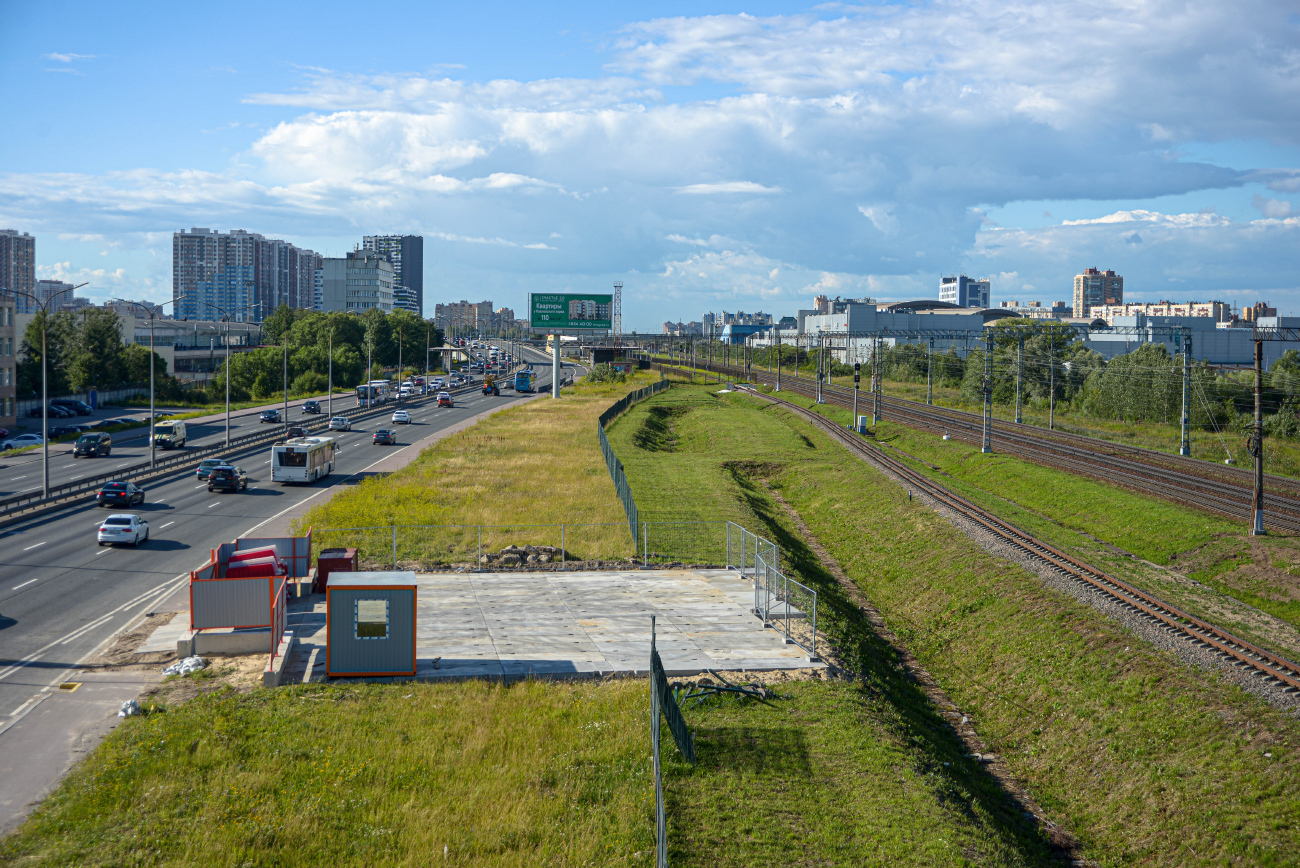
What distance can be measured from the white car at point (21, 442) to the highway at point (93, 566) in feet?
44.6

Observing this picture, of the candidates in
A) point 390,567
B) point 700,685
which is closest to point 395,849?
point 700,685

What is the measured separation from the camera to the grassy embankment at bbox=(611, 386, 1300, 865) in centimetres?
1625

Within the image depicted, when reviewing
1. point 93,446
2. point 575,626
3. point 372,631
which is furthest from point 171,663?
point 93,446

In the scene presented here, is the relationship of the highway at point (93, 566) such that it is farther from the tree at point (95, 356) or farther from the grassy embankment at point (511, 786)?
the tree at point (95, 356)

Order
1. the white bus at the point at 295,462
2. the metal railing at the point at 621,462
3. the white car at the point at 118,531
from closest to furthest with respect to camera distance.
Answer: the white car at the point at 118,531 < the metal railing at the point at 621,462 < the white bus at the point at 295,462

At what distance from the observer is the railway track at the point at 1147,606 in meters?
20.0

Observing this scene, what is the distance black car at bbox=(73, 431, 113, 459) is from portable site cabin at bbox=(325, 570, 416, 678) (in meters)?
52.5

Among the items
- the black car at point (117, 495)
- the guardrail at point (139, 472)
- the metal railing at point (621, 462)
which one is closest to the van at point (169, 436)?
the guardrail at point (139, 472)

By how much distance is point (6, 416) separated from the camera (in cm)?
7912

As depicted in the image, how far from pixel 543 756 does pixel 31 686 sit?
11.7 m

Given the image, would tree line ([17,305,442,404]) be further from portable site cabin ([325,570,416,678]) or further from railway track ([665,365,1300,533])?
railway track ([665,365,1300,533])

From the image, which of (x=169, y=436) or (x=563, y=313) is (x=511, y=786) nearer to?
(x=169, y=436)

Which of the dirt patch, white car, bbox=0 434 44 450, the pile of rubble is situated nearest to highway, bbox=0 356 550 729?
the dirt patch

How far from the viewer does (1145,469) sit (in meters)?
49.0
